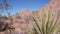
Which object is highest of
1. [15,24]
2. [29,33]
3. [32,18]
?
[32,18]

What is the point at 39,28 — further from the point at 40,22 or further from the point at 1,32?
the point at 1,32

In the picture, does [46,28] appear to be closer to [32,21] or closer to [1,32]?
[32,21]

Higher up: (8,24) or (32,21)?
(32,21)

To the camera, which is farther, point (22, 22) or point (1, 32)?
point (22, 22)

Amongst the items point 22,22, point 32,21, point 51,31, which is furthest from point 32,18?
point 22,22

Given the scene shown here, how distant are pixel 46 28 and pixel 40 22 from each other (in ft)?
0.76

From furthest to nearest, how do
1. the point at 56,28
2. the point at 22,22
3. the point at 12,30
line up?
the point at 22,22, the point at 12,30, the point at 56,28

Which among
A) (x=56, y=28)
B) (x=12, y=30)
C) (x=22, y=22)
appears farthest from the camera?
(x=22, y=22)

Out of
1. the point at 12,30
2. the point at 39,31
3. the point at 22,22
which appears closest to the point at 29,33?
the point at 39,31

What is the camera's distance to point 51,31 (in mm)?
5984

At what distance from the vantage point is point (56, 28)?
A: 593 centimetres

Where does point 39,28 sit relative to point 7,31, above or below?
above

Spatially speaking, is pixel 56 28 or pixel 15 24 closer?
pixel 56 28

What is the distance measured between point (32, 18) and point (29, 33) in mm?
436
